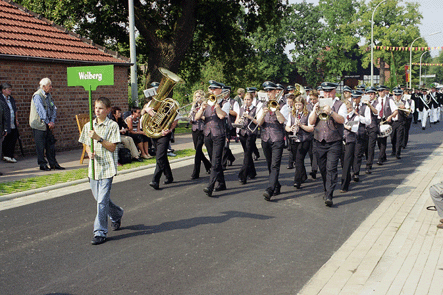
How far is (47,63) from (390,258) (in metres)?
12.7

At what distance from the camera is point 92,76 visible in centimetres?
663

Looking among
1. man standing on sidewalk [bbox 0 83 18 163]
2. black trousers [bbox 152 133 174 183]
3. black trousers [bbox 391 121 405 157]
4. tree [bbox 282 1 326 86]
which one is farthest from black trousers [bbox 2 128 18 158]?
tree [bbox 282 1 326 86]

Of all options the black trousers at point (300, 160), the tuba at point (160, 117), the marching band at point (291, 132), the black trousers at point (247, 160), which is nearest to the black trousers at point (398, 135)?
the marching band at point (291, 132)

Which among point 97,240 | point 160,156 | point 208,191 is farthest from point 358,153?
point 97,240

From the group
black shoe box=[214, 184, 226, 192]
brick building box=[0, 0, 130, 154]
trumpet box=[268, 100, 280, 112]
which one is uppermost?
brick building box=[0, 0, 130, 154]

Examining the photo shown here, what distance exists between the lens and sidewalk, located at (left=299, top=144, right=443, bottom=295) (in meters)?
4.46

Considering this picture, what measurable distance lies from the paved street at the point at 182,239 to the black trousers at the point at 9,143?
4018 millimetres

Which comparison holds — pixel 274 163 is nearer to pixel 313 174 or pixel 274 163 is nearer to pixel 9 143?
pixel 313 174

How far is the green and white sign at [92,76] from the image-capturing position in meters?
6.53

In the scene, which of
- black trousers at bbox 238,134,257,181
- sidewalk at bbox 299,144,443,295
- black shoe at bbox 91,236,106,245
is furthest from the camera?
black trousers at bbox 238,134,257,181

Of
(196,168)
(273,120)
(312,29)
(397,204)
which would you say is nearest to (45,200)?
(196,168)

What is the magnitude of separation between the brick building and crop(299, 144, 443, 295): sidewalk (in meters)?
10.8

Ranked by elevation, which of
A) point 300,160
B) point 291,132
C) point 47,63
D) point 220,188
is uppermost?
point 47,63

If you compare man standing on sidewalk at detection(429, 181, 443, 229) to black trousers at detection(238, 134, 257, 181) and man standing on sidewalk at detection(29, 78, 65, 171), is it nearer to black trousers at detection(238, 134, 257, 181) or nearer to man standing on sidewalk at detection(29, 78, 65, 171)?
black trousers at detection(238, 134, 257, 181)
